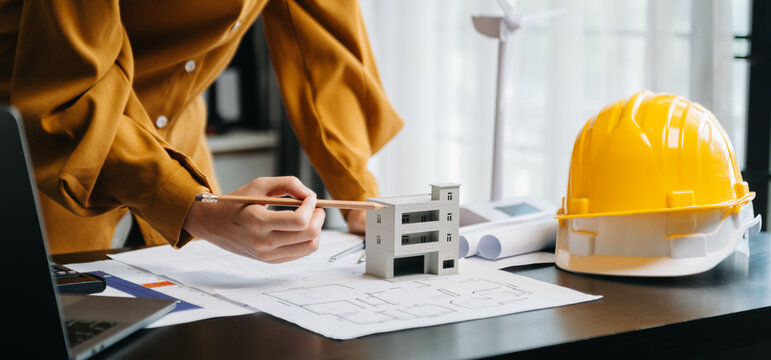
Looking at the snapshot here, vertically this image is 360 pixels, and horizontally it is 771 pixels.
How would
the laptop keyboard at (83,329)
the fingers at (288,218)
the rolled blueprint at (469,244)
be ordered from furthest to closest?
the rolled blueprint at (469,244)
the fingers at (288,218)
the laptop keyboard at (83,329)

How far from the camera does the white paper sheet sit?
0.81 metres

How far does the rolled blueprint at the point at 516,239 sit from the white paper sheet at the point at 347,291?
0.07 metres

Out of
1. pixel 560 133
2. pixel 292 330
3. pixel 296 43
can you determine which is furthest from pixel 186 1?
pixel 560 133

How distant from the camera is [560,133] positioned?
2270 mm

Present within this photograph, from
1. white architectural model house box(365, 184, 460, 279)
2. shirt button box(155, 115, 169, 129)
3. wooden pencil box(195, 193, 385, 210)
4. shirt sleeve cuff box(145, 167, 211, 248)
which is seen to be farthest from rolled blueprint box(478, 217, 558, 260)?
shirt button box(155, 115, 169, 129)

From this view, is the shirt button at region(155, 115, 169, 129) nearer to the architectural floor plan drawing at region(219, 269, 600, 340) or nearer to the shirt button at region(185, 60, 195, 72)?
the shirt button at region(185, 60, 195, 72)

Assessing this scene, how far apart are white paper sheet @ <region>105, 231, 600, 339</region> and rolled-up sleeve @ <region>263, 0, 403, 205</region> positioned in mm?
266

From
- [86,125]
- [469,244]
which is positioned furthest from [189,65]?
[469,244]

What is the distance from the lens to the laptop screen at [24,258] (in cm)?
60

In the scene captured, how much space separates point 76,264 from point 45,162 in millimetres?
150

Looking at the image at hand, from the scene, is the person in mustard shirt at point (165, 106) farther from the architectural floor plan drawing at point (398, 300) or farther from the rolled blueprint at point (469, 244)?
the rolled blueprint at point (469, 244)

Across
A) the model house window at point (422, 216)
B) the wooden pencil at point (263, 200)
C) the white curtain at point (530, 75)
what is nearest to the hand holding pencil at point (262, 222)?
the wooden pencil at point (263, 200)

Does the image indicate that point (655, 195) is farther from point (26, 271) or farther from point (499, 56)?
point (26, 271)

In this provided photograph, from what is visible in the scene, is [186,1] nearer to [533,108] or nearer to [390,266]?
[390,266]
